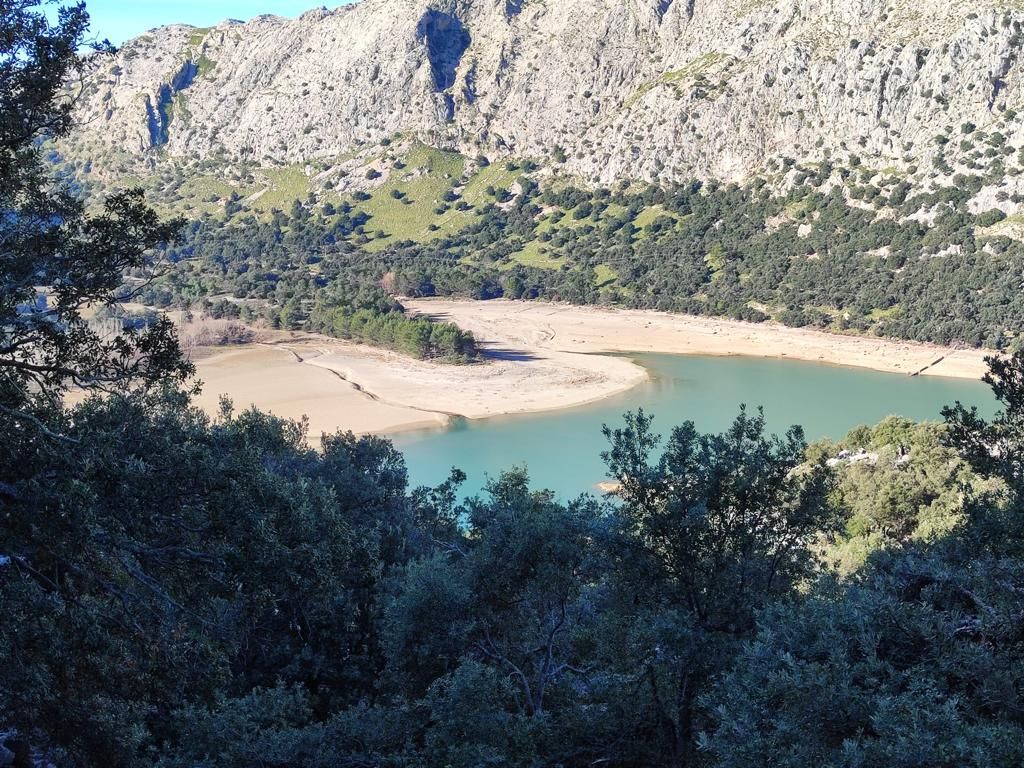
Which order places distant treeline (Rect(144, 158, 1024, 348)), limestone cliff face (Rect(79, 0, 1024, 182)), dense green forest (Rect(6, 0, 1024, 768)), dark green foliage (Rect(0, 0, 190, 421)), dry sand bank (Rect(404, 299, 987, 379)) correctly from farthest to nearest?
limestone cliff face (Rect(79, 0, 1024, 182)) → distant treeline (Rect(144, 158, 1024, 348)) → dry sand bank (Rect(404, 299, 987, 379)) → dark green foliage (Rect(0, 0, 190, 421)) → dense green forest (Rect(6, 0, 1024, 768))

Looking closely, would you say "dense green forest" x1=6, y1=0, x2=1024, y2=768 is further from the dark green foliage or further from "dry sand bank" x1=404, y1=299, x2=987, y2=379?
A: "dry sand bank" x1=404, y1=299, x2=987, y2=379

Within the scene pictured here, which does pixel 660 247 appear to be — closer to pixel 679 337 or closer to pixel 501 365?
pixel 679 337

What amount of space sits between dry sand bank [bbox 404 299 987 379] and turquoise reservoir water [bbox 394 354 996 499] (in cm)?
294

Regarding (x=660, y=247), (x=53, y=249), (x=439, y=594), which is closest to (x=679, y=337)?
(x=660, y=247)

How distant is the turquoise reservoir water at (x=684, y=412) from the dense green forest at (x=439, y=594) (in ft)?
90.3

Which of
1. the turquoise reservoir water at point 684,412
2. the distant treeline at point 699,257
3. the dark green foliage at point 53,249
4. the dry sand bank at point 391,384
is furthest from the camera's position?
the distant treeline at point 699,257

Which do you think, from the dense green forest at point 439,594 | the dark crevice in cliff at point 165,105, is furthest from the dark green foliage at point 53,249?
the dark crevice in cliff at point 165,105

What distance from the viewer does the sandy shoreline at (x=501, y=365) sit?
55062 mm

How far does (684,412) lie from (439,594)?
44.2 metres

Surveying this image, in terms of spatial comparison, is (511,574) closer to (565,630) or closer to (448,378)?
(565,630)

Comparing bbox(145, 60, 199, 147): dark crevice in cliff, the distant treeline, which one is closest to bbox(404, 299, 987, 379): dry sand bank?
the distant treeline

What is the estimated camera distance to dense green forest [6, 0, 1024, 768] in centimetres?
670

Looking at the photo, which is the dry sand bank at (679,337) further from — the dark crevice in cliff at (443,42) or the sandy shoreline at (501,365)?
the dark crevice in cliff at (443,42)

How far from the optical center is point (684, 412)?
176ft
